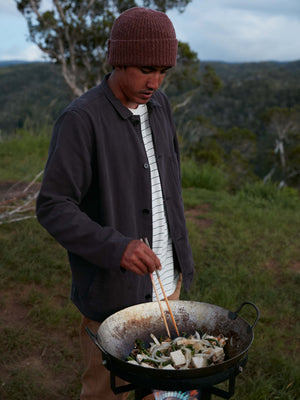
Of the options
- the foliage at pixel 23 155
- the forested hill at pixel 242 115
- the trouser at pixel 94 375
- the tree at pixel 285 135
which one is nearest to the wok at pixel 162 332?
the trouser at pixel 94 375

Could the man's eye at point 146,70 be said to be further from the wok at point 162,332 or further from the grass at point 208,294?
the grass at point 208,294

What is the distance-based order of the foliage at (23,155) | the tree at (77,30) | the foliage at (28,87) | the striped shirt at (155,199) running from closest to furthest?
1. the striped shirt at (155,199)
2. the foliage at (23,155)
3. the tree at (77,30)
4. the foliage at (28,87)

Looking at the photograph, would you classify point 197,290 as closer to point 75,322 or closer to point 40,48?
point 75,322

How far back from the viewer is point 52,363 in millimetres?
3039

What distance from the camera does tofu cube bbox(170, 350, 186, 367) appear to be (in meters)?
1.47

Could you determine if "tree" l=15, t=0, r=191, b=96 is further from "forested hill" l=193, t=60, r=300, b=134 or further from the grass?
"forested hill" l=193, t=60, r=300, b=134

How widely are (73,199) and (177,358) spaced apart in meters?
0.63

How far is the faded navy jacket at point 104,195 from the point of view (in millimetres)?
1531

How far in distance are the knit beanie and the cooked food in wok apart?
0.96 metres

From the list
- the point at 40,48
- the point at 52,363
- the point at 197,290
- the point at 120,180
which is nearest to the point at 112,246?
the point at 120,180

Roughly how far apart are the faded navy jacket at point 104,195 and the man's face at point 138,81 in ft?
0.18

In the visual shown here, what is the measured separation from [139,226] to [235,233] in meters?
3.37

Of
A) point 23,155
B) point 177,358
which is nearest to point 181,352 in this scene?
point 177,358

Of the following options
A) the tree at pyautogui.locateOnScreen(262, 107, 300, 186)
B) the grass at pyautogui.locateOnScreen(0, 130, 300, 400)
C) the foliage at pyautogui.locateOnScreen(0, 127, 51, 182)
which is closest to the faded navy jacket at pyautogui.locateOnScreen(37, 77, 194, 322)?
the grass at pyautogui.locateOnScreen(0, 130, 300, 400)
